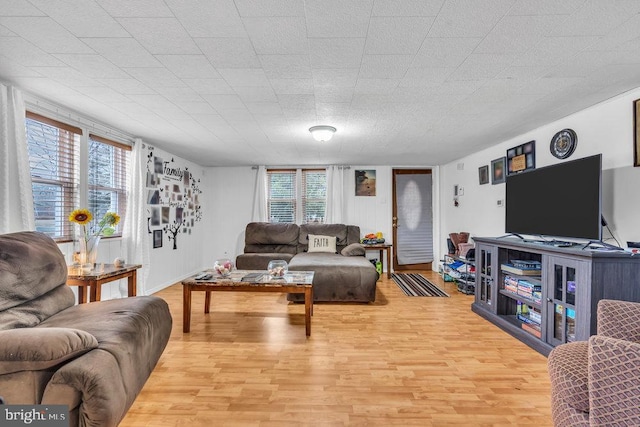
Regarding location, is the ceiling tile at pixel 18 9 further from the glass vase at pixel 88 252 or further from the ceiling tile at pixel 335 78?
the glass vase at pixel 88 252

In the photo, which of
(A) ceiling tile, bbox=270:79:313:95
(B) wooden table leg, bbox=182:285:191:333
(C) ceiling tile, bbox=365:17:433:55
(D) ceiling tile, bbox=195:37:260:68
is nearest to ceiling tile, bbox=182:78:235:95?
(D) ceiling tile, bbox=195:37:260:68

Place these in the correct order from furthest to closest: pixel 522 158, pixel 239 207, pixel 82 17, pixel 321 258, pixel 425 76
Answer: pixel 239 207 < pixel 321 258 < pixel 522 158 < pixel 425 76 < pixel 82 17

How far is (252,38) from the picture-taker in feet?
5.89

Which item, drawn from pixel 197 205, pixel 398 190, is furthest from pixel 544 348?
pixel 197 205

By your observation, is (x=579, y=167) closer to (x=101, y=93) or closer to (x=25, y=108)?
(x=101, y=93)

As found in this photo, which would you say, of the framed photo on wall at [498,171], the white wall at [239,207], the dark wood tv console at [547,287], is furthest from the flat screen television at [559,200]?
the white wall at [239,207]

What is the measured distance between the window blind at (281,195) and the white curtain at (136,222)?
2683mm

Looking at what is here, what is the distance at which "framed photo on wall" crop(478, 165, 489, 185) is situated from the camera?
14.8 feet

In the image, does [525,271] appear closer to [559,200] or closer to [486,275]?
[486,275]

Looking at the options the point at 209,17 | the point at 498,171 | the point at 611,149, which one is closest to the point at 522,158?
the point at 498,171

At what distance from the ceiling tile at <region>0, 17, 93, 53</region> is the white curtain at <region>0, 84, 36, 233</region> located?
87cm

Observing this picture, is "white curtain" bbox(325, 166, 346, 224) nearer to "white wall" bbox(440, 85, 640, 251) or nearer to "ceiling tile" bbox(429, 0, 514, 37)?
"white wall" bbox(440, 85, 640, 251)

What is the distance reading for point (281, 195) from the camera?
6449 mm

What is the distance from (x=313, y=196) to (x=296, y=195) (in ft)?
1.20
